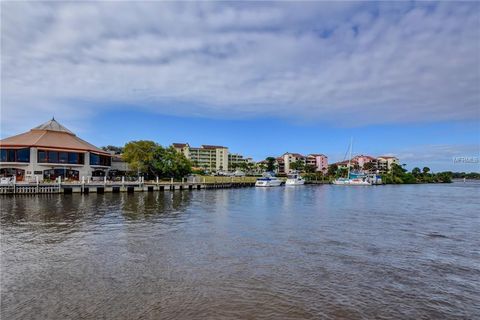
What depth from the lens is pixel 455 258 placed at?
12.7m

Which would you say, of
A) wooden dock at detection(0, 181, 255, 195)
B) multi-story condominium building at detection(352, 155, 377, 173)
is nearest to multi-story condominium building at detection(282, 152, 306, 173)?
multi-story condominium building at detection(352, 155, 377, 173)

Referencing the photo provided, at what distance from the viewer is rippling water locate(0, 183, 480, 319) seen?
7953 mm

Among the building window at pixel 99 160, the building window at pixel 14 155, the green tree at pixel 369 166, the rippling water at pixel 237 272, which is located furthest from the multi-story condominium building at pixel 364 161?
the rippling water at pixel 237 272

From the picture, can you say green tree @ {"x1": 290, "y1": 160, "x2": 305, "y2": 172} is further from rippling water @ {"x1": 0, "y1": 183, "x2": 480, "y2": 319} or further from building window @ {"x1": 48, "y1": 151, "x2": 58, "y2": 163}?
rippling water @ {"x1": 0, "y1": 183, "x2": 480, "y2": 319}

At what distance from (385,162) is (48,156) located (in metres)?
147

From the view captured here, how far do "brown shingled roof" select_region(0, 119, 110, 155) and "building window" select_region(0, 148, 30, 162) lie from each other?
2.43 feet

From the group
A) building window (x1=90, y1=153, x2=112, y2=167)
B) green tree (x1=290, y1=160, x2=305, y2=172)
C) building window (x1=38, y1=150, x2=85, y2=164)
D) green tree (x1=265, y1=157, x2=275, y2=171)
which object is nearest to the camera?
building window (x1=38, y1=150, x2=85, y2=164)

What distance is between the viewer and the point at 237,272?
10641 mm

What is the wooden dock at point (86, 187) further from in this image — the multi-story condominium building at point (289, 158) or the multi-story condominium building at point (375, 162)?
the multi-story condominium building at point (375, 162)

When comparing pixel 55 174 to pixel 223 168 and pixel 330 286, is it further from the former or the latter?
pixel 223 168

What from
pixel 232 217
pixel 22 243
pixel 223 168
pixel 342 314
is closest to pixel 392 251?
pixel 342 314

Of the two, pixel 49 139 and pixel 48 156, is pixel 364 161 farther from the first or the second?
pixel 48 156

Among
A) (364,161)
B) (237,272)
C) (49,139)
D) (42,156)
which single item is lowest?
(237,272)

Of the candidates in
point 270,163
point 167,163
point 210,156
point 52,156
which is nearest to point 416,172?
point 270,163
